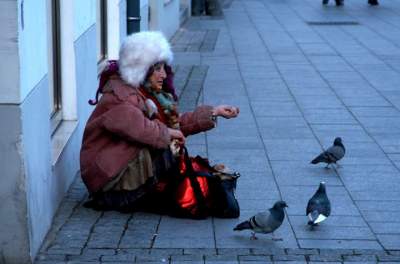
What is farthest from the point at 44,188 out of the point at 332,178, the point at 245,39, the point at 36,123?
the point at 245,39

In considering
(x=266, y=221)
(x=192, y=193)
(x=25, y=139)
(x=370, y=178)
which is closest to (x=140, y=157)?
(x=192, y=193)

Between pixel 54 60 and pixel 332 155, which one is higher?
pixel 54 60

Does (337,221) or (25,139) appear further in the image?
(337,221)

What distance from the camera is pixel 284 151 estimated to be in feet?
29.6

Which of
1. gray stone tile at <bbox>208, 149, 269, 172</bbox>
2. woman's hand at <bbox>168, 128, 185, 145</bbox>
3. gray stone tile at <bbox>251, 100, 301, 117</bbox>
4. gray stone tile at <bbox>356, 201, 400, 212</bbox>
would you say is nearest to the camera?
woman's hand at <bbox>168, 128, 185, 145</bbox>

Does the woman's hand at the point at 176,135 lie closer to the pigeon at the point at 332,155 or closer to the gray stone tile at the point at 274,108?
the pigeon at the point at 332,155

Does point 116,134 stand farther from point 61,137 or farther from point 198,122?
point 61,137

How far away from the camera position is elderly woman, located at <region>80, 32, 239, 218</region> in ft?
22.2

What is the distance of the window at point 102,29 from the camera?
1028 cm

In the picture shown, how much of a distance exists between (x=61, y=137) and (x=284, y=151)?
2464 millimetres

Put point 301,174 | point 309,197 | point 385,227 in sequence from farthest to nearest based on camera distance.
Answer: point 301,174 → point 309,197 → point 385,227

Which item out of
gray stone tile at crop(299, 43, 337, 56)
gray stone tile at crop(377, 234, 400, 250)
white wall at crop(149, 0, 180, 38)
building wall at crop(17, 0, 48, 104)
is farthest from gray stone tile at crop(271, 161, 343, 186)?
white wall at crop(149, 0, 180, 38)

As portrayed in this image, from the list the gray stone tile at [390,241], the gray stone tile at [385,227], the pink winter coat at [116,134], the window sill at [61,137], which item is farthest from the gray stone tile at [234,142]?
the gray stone tile at [390,241]

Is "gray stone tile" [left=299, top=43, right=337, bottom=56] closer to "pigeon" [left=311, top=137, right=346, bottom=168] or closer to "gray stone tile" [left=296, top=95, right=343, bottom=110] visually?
"gray stone tile" [left=296, top=95, right=343, bottom=110]
